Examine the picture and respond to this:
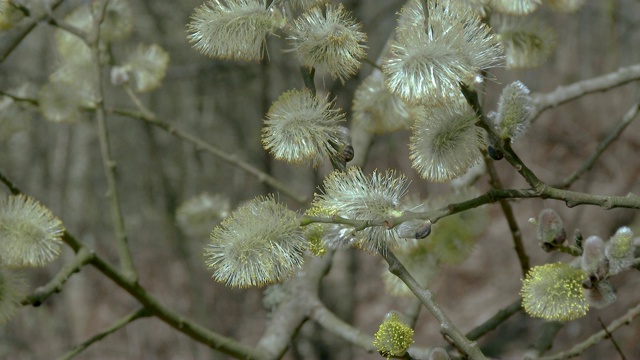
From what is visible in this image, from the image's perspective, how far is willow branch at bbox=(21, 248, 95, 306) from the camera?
1.14 m

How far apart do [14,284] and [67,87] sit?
52cm

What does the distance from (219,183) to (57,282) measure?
8.63 feet

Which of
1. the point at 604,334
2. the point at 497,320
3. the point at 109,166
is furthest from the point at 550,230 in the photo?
the point at 109,166

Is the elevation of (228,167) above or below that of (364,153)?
above

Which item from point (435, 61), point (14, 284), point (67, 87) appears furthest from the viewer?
point (67, 87)

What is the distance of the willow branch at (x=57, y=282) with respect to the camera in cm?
114

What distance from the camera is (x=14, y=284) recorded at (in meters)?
1.13

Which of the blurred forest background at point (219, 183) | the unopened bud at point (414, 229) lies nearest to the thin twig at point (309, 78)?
the unopened bud at point (414, 229)

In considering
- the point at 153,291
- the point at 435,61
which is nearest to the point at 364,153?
the point at 435,61

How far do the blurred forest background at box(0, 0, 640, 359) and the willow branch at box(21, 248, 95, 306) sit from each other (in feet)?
6.54

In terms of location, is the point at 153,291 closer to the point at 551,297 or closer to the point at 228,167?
the point at 228,167

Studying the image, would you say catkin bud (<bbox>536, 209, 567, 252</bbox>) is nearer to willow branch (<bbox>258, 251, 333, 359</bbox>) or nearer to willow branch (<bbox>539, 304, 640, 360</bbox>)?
willow branch (<bbox>539, 304, 640, 360</bbox>)

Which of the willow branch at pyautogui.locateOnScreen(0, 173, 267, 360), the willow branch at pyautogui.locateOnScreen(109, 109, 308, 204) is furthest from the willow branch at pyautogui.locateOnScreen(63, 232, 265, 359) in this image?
the willow branch at pyautogui.locateOnScreen(109, 109, 308, 204)

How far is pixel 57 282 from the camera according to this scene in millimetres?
1173
